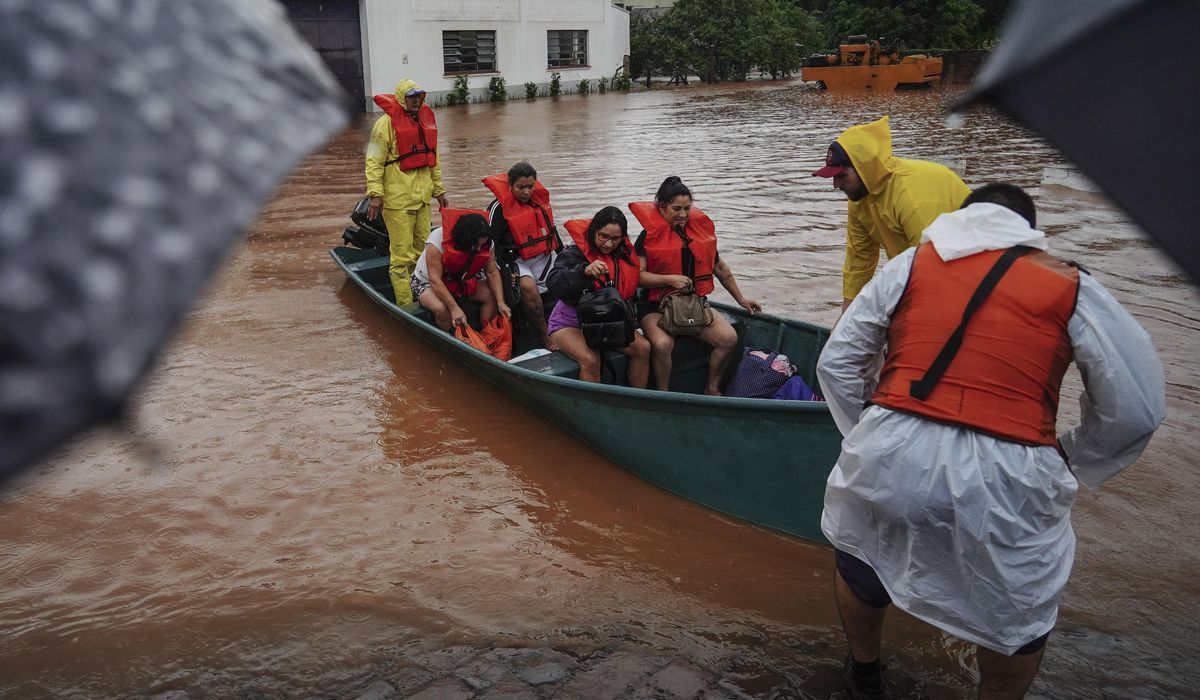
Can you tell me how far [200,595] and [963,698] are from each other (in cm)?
341

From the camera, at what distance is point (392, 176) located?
7.51 m

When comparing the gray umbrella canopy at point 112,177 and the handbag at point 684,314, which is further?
the handbag at point 684,314

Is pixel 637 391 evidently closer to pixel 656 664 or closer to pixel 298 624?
pixel 656 664

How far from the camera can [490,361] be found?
18.3 feet

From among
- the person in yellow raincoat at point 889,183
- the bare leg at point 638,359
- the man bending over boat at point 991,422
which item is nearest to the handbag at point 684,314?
the bare leg at point 638,359

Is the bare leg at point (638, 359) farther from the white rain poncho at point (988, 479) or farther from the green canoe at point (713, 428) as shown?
the white rain poncho at point (988, 479)

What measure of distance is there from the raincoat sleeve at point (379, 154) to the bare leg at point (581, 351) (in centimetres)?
276

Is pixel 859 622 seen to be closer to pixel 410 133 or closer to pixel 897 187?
pixel 897 187

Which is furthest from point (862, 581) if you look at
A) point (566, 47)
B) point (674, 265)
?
point (566, 47)

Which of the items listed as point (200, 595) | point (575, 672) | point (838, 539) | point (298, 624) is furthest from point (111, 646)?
point (838, 539)

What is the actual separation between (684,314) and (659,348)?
27 cm

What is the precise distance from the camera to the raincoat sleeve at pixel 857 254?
4.91 metres

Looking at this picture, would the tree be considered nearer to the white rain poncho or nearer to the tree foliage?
the tree foliage

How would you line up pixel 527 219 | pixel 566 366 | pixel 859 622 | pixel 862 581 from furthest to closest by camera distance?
1. pixel 527 219
2. pixel 566 366
3. pixel 859 622
4. pixel 862 581
